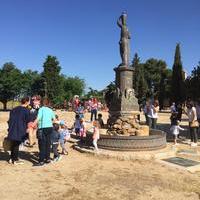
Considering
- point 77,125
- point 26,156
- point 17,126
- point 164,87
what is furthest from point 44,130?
point 164,87

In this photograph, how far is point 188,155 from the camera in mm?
10688

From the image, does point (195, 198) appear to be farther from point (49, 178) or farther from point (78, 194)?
point (49, 178)

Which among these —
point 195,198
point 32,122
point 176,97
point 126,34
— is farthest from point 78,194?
point 176,97

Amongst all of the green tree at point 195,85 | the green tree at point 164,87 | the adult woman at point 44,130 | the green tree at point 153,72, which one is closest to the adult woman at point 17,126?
the adult woman at point 44,130

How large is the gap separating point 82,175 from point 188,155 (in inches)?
175

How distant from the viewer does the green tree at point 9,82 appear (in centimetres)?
4450

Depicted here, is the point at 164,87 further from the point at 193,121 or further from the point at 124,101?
the point at 124,101

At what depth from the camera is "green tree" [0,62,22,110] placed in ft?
146

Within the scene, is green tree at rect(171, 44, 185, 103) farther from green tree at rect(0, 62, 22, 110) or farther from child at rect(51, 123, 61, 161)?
child at rect(51, 123, 61, 161)

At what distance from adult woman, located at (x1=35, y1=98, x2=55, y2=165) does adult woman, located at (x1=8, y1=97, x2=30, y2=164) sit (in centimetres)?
39

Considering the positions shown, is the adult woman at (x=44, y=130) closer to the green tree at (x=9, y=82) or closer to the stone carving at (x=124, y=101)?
the stone carving at (x=124, y=101)

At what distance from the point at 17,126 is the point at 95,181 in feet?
8.88

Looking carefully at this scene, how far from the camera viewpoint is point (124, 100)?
1270cm

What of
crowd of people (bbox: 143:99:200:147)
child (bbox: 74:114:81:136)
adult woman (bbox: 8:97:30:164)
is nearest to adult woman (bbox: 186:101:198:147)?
crowd of people (bbox: 143:99:200:147)
